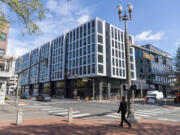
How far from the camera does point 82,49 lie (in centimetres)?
5091

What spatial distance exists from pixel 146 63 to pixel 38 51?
5967cm

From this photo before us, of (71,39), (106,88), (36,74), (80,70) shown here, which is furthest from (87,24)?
(36,74)

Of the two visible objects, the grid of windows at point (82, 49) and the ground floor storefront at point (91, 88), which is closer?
the ground floor storefront at point (91, 88)

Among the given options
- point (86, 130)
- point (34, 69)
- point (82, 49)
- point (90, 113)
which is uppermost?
point (82, 49)

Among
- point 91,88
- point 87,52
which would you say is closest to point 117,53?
point 87,52

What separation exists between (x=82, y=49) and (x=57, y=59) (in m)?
16.7

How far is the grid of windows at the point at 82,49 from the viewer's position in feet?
155

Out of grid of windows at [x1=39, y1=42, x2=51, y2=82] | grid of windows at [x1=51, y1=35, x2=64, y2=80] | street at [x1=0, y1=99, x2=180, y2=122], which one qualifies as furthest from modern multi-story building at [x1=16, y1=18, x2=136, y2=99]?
street at [x1=0, y1=99, x2=180, y2=122]

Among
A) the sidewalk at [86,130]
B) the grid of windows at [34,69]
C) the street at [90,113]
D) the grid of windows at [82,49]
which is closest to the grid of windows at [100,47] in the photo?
the grid of windows at [82,49]

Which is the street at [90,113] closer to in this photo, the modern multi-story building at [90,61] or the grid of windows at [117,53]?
the modern multi-story building at [90,61]

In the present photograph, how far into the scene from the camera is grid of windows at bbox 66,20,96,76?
4709 cm

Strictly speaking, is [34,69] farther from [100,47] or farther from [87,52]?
[100,47]

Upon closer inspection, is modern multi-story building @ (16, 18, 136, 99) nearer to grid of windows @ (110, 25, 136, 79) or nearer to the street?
grid of windows @ (110, 25, 136, 79)

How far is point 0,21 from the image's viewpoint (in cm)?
562
